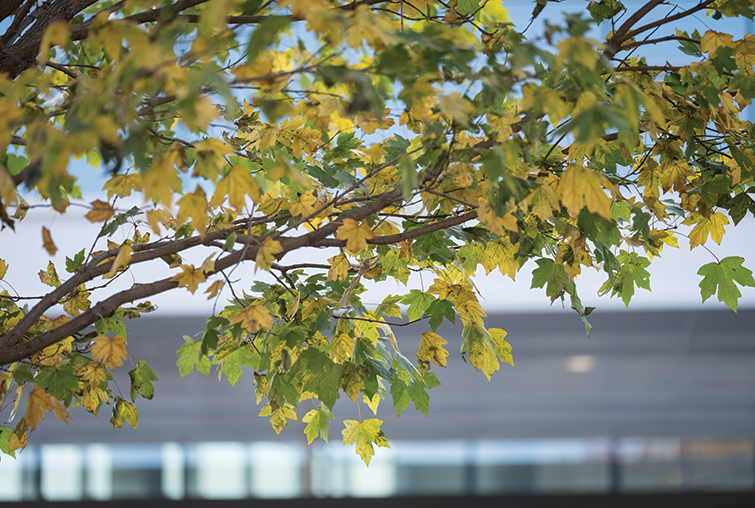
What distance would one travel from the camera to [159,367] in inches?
142

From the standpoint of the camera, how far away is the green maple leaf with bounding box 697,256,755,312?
4.65 ft

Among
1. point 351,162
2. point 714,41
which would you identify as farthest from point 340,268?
point 714,41

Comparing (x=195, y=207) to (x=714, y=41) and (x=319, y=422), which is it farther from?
(x=714, y=41)

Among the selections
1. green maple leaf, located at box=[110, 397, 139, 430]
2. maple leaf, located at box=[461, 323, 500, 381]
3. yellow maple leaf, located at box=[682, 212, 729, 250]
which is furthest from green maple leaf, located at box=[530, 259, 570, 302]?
green maple leaf, located at box=[110, 397, 139, 430]

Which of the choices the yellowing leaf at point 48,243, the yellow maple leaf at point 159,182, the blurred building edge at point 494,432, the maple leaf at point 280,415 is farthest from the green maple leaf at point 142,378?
the blurred building edge at point 494,432

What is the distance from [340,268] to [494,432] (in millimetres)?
2701

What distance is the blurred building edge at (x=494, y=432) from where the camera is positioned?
11.6ft

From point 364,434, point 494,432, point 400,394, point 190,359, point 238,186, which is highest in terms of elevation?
point 238,186

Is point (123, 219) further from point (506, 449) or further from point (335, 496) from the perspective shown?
point (506, 449)

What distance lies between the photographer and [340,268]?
127 cm

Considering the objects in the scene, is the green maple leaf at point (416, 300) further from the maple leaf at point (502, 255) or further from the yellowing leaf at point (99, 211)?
the yellowing leaf at point (99, 211)

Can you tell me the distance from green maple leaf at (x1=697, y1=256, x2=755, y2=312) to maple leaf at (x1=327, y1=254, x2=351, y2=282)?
891 millimetres

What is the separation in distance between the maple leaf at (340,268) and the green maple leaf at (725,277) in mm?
891

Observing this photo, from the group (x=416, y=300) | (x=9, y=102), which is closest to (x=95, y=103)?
(x=9, y=102)
